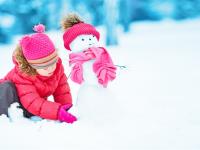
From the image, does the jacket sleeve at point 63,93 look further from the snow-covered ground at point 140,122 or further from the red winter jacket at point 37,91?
the snow-covered ground at point 140,122

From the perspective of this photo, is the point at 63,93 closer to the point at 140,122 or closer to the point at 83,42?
the point at 83,42

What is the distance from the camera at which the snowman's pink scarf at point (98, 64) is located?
1.62 metres

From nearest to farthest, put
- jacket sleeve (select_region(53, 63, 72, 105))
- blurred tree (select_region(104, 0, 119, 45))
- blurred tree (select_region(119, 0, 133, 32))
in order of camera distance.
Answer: jacket sleeve (select_region(53, 63, 72, 105)) < blurred tree (select_region(104, 0, 119, 45)) < blurred tree (select_region(119, 0, 133, 32))

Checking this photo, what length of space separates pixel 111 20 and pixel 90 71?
90.3 inches

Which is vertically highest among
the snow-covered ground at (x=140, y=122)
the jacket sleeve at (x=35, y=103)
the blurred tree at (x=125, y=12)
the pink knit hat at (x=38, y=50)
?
the pink knit hat at (x=38, y=50)

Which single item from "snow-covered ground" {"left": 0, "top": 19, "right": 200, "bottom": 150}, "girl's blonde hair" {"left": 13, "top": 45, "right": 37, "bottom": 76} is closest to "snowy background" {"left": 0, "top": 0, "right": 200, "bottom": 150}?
"snow-covered ground" {"left": 0, "top": 19, "right": 200, "bottom": 150}

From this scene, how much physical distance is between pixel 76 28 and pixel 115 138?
0.46 metres

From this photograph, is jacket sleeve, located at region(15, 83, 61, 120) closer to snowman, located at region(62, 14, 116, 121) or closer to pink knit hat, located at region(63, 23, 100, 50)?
snowman, located at region(62, 14, 116, 121)

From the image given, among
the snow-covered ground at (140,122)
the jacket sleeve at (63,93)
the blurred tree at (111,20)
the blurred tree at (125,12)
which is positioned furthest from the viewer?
the blurred tree at (125,12)

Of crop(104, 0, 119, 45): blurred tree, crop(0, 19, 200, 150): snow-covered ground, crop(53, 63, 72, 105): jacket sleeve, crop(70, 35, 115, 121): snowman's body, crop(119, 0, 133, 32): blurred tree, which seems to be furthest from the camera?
crop(119, 0, 133, 32): blurred tree

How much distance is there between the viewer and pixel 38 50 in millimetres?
1633

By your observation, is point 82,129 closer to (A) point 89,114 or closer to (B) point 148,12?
(A) point 89,114

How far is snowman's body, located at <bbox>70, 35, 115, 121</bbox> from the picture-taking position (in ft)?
5.25

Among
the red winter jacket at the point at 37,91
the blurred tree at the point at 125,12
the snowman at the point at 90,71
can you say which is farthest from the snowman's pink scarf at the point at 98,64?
the blurred tree at the point at 125,12
